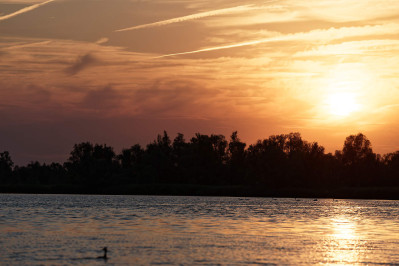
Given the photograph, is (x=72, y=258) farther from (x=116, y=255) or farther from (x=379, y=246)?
(x=379, y=246)

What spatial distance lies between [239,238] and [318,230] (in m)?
16.7

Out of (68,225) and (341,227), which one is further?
(341,227)

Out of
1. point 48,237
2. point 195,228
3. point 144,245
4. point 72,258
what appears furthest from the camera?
point 195,228

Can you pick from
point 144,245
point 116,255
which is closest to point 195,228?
point 144,245

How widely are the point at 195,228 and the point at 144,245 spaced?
1962 cm

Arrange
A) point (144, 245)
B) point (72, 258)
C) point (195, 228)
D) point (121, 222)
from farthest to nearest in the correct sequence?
point (121, 222), point (195, 228), point (144, 245), point (72, 258)

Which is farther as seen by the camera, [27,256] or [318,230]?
[318,230]

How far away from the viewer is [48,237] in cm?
5916

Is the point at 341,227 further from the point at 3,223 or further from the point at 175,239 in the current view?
the point at 3,223

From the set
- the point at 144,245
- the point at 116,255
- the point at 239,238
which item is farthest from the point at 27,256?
the point at 239,238

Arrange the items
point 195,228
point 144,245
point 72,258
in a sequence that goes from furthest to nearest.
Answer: point 195,228
point 144,245
point 72,258

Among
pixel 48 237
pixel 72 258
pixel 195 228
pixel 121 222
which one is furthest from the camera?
pixel 121 222

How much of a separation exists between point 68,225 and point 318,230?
30.0 m

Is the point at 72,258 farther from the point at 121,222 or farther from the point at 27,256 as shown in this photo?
the point at 121,222
